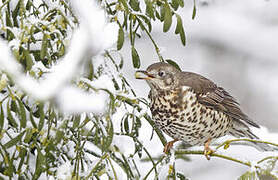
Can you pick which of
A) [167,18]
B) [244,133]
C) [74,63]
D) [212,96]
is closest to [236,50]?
[244,133]

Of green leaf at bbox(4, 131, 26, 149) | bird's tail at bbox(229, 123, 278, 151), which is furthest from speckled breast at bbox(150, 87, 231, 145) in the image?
green leaf at bbox(4, 131, 26, 149)

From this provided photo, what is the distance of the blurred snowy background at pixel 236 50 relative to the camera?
174 inches

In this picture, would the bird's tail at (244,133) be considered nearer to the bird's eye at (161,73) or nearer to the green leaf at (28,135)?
the bird's eye at (161,73)

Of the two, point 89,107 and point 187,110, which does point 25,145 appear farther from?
point 187,110

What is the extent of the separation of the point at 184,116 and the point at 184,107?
40 millimetres

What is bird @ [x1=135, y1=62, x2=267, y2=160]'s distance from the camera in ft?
7.08

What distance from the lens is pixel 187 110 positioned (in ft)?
7.16

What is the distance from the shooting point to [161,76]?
2.23 m

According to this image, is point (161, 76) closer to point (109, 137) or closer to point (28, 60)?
point (109, 137)

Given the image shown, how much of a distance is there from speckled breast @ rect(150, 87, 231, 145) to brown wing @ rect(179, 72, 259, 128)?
0.12 feet

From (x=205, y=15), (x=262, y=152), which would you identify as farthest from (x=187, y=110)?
(x=205, y=15)

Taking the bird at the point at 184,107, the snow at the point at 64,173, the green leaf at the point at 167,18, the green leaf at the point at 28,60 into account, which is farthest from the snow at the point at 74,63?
the bird at the point at 184,107

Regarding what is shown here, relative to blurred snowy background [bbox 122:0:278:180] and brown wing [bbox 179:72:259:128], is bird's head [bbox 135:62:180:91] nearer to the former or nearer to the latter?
brown wing [bbox 179:72:259:128]

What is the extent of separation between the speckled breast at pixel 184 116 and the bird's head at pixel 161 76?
0.03 meters
